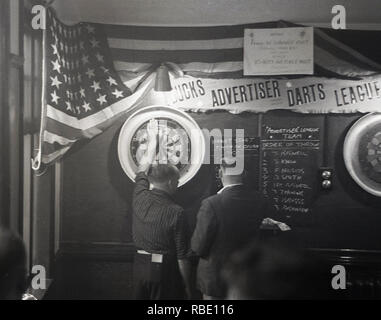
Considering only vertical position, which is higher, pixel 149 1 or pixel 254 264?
pixel 149 1

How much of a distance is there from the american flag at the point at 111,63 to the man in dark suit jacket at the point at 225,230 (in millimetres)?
535

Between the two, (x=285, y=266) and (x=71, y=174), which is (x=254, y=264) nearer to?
(x=285, y=266)

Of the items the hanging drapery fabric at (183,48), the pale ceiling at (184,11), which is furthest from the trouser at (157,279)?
the pale ceiling at (184,11)

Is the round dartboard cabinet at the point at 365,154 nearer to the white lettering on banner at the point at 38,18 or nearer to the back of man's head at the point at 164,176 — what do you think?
the back of man's head at the point at 164,176

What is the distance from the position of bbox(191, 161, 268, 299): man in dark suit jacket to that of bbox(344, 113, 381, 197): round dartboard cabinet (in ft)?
1.63

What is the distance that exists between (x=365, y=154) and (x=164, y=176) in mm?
967

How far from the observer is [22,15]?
224 centimetres

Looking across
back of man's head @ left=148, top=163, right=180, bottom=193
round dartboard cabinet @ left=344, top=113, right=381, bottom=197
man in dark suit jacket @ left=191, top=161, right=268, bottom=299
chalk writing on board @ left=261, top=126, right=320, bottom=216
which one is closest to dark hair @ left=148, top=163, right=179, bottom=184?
back of man's head @ left=148, top=163, right=180, bottom=193

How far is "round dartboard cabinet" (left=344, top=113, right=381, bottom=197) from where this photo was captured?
223cm

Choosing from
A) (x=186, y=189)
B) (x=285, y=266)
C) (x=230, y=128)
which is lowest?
(x=285, y=266)

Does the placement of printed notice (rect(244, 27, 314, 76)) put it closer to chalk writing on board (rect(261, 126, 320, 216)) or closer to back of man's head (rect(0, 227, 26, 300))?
chalk writing on board (rect(261, 126, 320, 216))

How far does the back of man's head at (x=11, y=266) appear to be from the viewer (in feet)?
7.20
